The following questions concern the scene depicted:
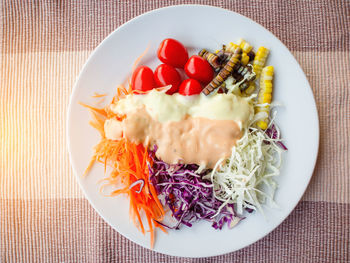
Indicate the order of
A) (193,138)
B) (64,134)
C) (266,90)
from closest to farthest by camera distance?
(193,138) → (266,90) → (64,134)

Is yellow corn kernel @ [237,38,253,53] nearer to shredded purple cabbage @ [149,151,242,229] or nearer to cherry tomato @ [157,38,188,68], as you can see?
cherry tomato @ [157,38,188,68]

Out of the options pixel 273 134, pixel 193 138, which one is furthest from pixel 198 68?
pixel 273 134

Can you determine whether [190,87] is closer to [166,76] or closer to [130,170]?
[166,76]

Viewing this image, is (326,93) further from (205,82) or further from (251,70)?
(205,82)

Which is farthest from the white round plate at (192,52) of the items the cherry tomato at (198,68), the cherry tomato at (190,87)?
the cherry tomato at (190,87)

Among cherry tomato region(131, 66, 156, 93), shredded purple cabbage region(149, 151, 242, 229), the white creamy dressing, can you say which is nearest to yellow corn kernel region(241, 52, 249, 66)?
the white creamy dressing
